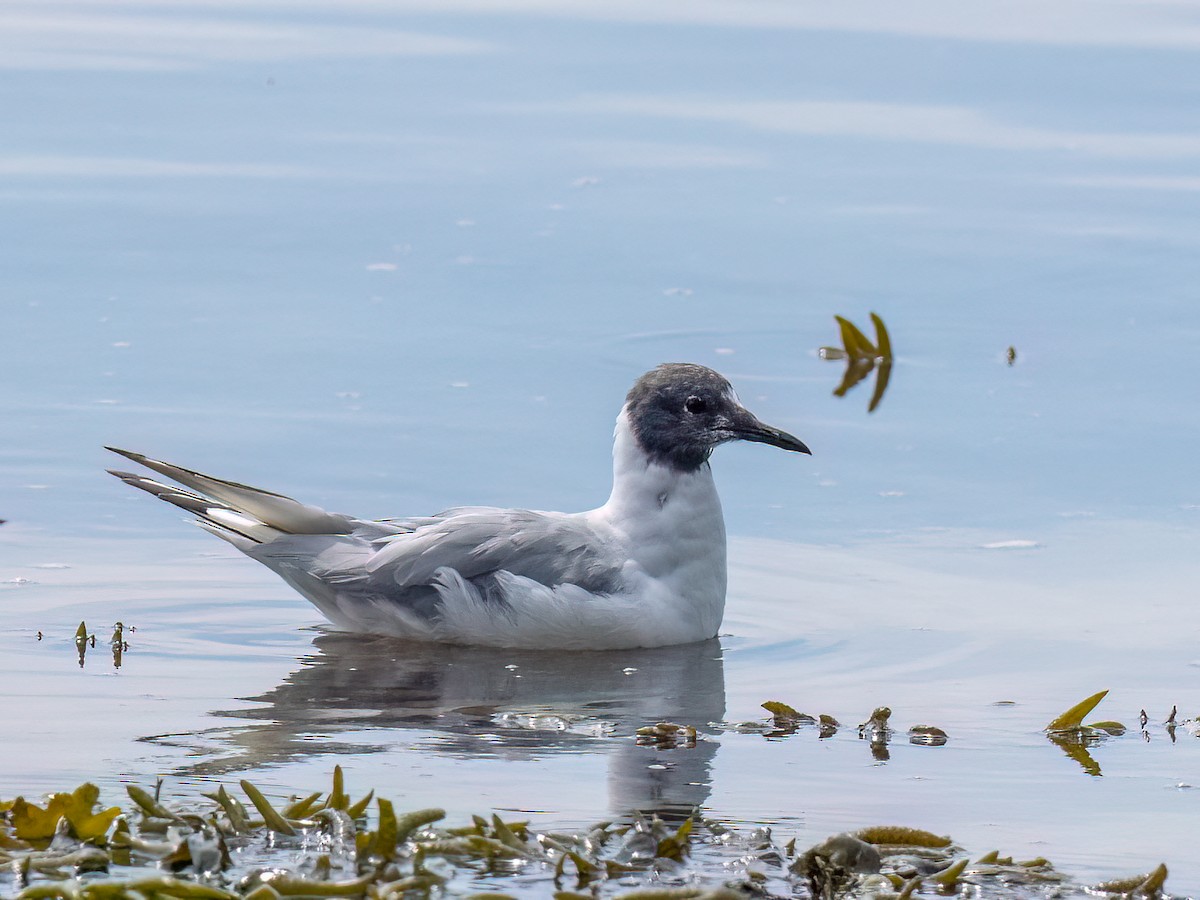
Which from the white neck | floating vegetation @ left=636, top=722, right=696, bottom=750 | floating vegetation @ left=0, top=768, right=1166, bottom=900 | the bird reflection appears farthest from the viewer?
the white neck

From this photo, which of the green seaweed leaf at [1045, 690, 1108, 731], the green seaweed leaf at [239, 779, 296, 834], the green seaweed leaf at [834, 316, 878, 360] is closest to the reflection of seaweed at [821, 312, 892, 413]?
the green seaweed leaf at [834, 316, 878, 360]

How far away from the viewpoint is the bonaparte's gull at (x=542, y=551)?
7.98 meters

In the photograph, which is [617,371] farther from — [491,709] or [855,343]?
[491,709]

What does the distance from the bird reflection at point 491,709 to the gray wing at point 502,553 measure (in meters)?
0.29

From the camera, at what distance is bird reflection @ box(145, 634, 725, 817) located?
6.16 meters

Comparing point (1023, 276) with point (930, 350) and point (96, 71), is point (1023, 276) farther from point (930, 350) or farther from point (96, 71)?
point (96, 71)

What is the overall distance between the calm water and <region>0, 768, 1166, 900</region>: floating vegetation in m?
0.36

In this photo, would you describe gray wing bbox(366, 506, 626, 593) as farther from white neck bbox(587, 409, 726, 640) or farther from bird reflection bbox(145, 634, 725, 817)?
bird reflection bbox(145, 634, 725, 817)

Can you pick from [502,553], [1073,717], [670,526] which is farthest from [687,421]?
[1073,717]

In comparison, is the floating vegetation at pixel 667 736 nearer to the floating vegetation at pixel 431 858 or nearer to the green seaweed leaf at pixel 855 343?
the floating vegetation at pixel 431 858

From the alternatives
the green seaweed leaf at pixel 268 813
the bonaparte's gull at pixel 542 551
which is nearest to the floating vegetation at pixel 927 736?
the bonaparte's gull at pixel 542 551

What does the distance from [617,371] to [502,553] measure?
2.96 m

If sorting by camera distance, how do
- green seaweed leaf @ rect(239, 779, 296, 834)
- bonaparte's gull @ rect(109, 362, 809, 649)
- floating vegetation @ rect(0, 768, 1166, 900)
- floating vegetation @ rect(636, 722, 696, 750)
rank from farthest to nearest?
bonaparte's gull @ rect(109, 362, 809, 649) → floating vegetation @ rect(636, 722, 696, 750) → green seaweed leaf @ rect(239, 779, 296, 834) → floating vegetation @ rect(0, 768, 1166, 900)

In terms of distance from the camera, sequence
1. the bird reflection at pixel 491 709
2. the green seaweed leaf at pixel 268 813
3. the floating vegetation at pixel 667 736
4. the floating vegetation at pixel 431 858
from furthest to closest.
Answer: the floating vegetation at pixel 667 736 < the bird reflection at pixel 491 709 < the green seaweed leaf at pixel 268 813 < the floating vegetation at pixel 431 858
